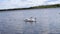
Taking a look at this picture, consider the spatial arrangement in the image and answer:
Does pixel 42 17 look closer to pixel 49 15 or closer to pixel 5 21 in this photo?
pixel 49 15

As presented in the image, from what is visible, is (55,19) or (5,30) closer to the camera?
(55,19)

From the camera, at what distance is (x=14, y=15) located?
2473 mm

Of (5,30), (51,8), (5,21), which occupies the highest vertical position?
(51,8)

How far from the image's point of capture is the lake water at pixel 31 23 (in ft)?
7.71

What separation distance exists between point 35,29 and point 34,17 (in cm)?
21

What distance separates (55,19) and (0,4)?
1037mm

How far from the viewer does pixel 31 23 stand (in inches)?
95.1

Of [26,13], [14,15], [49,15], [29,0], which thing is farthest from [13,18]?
[49,15]

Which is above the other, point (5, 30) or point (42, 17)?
point (42, 17)

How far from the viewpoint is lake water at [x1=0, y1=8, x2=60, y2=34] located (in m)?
2.35

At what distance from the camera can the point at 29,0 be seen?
8.02ft

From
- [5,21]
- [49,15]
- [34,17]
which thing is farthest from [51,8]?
[5,21]

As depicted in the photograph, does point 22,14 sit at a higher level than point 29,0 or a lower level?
lower

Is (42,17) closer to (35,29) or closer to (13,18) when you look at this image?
(35,29)
